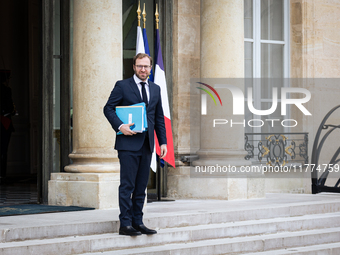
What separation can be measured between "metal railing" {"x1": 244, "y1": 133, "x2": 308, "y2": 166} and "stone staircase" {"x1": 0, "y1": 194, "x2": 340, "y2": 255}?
96.8 inches

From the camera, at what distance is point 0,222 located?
A: 259 inches

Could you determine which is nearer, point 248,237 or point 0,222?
point 0,222

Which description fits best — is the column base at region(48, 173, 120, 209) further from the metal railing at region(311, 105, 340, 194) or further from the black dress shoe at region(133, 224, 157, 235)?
the metal railing at region(311, 105, 340, 194)

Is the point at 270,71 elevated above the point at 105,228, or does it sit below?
above

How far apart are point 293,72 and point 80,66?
209 inches

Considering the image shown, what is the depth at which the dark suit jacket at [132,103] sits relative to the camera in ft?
19.8

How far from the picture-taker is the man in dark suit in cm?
603

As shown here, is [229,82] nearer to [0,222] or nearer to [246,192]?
[246,192]

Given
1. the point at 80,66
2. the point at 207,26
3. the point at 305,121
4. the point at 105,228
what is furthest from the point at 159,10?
the point at 105,228

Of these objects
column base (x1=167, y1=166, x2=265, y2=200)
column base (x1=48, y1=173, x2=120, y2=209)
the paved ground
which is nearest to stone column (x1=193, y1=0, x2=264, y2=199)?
column base (x1=167, y1=166, x2=265, y2=200)

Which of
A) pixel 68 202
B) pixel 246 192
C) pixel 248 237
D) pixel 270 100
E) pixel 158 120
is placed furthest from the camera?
pixel 270 100

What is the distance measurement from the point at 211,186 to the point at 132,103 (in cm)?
382

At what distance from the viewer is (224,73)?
31.9 feet

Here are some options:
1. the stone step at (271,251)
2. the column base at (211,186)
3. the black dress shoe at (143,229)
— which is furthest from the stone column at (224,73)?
the black dress shoe at (143,229)
